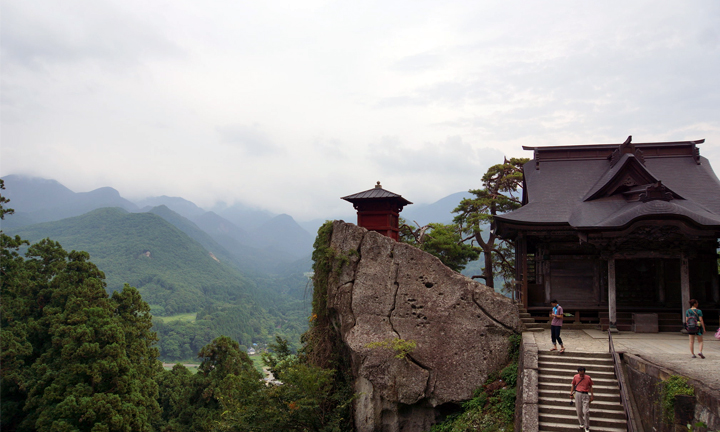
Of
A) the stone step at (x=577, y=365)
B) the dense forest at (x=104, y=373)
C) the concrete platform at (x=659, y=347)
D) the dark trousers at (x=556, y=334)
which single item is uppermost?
the dark trousers at (x=556, y=334)

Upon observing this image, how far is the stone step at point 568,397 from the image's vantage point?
1070 cm

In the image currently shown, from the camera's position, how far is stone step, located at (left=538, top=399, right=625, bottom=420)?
411 inches

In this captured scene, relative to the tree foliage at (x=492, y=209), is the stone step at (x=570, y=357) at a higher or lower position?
lower

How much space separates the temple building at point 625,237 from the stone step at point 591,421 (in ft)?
18.3

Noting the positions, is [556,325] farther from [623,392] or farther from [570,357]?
[623,392]

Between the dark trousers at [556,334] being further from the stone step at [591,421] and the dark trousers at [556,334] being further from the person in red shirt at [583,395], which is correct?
the person in red shirt at [583,395]

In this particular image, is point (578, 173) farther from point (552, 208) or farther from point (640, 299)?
point (640, 299)

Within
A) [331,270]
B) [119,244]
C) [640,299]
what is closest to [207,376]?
[331,270]

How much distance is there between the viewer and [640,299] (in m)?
17.0

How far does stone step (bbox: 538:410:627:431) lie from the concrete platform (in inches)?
67.0

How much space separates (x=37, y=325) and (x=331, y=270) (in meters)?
17.1

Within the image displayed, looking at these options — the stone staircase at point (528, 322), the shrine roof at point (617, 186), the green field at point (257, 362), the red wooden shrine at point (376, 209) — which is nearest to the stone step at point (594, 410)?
the stone staircase at point (528, 322)

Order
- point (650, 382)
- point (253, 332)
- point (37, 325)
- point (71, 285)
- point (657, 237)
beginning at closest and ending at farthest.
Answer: point (650, 382) < point (657, 237) < point (37, 325) < point (71, 285) < point (253, 332)

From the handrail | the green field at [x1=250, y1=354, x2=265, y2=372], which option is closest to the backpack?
the handrail
